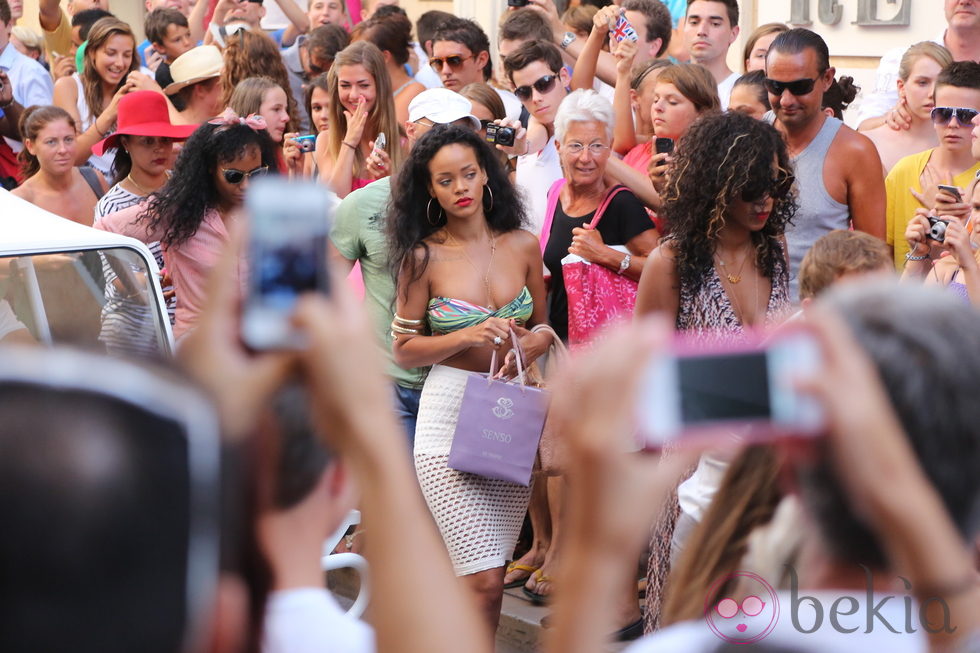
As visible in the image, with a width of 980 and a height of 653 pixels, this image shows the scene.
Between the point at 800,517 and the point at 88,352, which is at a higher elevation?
the point at 88,352

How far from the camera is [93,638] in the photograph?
883mm

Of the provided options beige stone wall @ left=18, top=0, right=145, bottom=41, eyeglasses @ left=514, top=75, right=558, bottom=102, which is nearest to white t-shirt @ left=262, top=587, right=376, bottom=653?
eyeglasses @ left=514, top=75, right=558, bottom=102

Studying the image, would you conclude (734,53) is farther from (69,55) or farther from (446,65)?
(69,55)

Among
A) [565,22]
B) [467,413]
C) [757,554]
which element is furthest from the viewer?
[565,22]

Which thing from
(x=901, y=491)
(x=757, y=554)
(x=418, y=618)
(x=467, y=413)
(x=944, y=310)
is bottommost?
(x=467, y=413)

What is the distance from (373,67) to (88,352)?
16.1 ft

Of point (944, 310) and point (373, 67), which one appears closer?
point (944, 310)

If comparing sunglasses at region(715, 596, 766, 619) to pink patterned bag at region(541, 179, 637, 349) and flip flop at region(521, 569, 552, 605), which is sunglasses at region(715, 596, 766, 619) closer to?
pink patterned bag at region(541, 179, 637, 349)

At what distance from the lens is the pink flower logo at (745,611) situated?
4.11 feet

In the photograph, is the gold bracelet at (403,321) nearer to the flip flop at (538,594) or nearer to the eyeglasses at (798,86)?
the flip flop at (538,594)

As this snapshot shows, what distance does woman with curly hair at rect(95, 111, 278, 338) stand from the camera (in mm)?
4566

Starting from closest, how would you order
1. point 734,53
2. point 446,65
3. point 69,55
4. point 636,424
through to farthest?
1. point 636,424
2. point 446,65
3. point 734,53
4. point 69,55

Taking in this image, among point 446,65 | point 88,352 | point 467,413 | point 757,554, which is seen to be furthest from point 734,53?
point 88,352

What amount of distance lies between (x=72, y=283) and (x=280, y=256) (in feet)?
8.13
